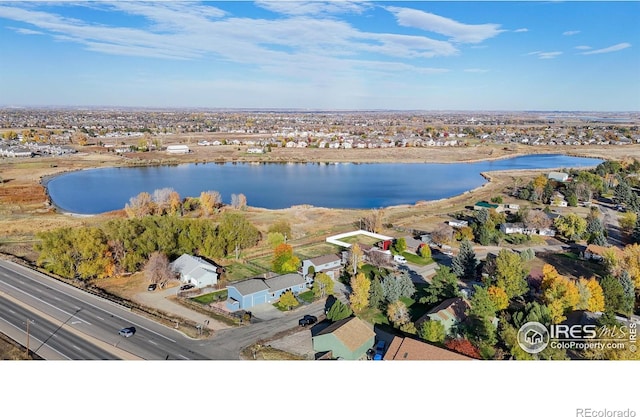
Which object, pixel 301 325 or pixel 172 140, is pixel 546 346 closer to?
pixel 301 325

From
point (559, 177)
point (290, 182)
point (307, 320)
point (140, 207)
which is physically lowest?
point (290, 182)

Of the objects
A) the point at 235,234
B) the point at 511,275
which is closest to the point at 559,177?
the point at 511,275

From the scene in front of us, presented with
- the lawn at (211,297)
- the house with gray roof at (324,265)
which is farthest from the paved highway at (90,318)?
the house with gray roof at (324,265)

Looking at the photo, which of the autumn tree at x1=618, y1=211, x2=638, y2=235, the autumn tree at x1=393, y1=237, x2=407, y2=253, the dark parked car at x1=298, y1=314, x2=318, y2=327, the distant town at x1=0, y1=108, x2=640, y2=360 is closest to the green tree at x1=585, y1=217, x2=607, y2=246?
the distant town at x1=0, y1=108, x2=640, y2=360

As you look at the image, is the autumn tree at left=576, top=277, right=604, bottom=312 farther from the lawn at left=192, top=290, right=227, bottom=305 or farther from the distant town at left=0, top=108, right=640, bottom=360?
the lawn at left=192, top=290, right=227, bottom=305

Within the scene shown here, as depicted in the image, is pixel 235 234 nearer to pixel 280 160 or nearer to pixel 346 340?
pixel 346 340
